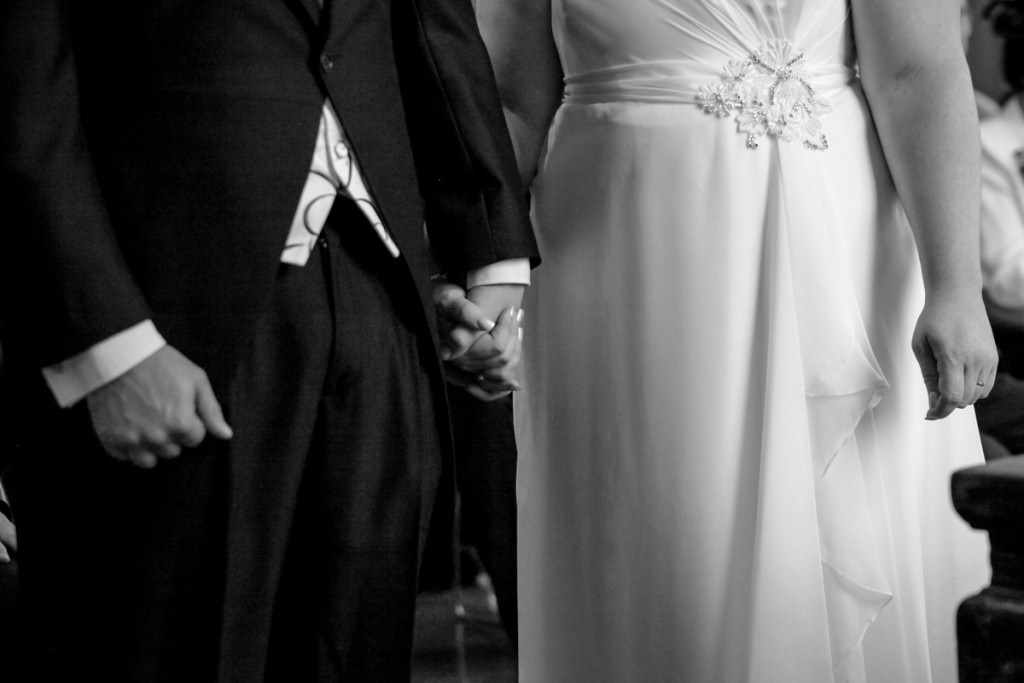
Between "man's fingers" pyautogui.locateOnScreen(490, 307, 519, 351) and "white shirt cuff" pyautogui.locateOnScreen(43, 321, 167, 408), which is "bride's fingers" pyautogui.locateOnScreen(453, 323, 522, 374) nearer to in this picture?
"man's fingers" pyautogui.locateOnScreen(490, 307, 519, 351)

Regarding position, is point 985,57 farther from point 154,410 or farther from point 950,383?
point 154,410

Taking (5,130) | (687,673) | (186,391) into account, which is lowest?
(687,673)

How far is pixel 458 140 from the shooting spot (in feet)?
5.85

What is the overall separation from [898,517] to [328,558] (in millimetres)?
924

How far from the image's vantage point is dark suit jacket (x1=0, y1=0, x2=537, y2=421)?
1.46 meters

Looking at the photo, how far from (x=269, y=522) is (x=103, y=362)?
227 millimetres

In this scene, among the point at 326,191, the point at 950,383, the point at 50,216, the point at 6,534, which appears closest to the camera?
the point at 50,216

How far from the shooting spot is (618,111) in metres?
2.14

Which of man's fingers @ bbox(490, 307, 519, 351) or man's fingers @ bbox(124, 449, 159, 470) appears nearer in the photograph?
man's fingers @ bbox(124, 449, 159, 470)

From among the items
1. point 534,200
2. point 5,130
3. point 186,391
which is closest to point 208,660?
point 186,391

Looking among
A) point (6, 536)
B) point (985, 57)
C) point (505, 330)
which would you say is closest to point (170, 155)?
point (505, 330)

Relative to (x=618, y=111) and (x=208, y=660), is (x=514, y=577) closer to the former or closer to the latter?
(x=618, y=111)

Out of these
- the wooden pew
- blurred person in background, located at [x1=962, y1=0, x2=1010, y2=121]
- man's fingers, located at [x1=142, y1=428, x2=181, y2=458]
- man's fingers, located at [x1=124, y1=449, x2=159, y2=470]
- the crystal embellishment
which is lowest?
the wooden pew

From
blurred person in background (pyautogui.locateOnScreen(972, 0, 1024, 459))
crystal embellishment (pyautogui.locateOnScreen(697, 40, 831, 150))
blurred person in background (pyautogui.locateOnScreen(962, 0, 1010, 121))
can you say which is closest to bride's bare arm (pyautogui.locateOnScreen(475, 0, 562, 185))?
crystal embellishment (pyautogui.locateOnScreen(697, 40, 831, 150))
